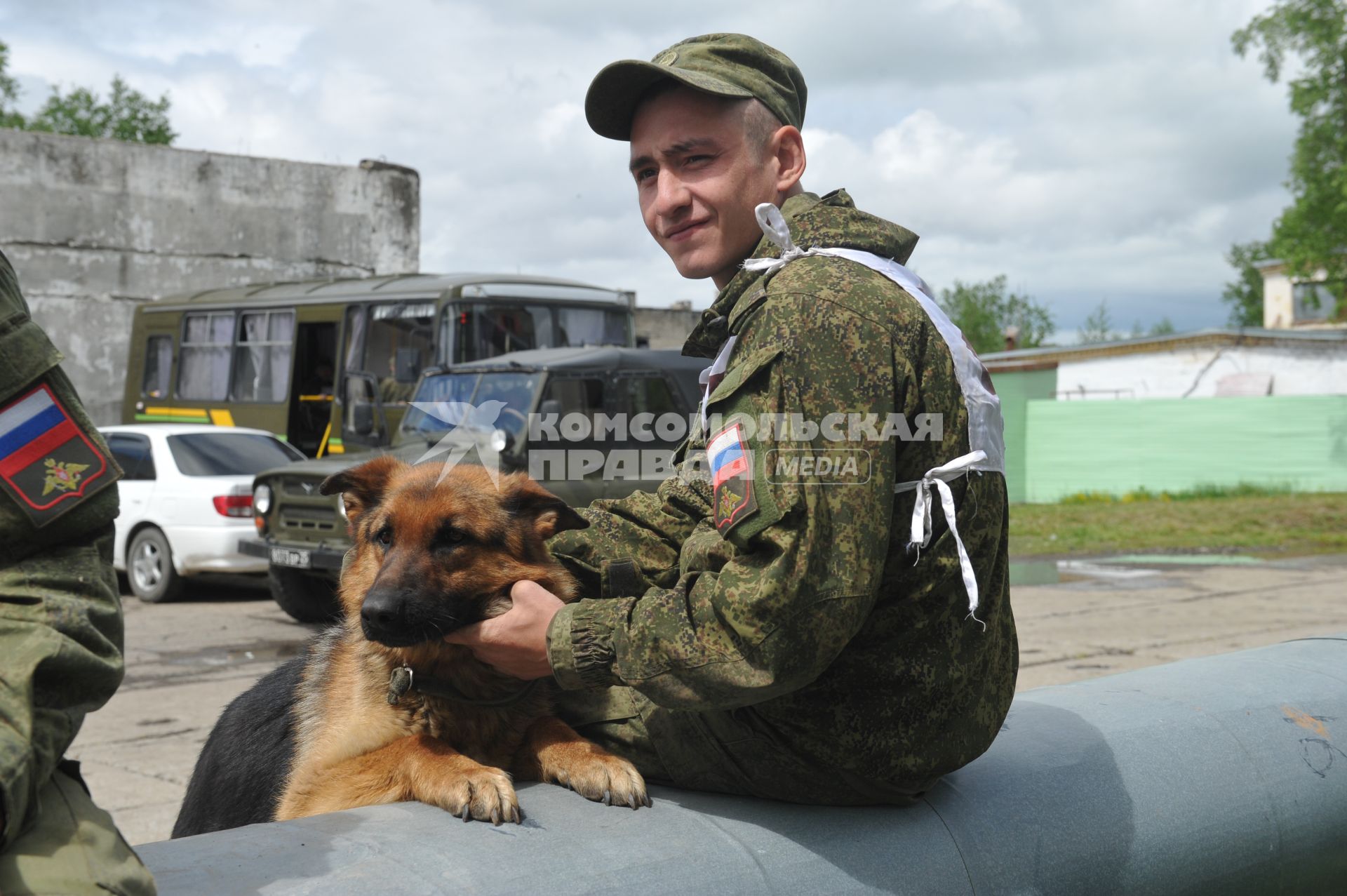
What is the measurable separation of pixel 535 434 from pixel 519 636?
697 cm

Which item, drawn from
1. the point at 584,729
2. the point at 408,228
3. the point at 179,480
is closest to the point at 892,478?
the point at 584,729

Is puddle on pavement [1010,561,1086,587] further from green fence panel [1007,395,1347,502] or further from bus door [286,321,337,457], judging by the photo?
green fence panel [1007,395,1347,502]

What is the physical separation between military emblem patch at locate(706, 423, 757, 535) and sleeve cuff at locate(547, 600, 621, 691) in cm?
29

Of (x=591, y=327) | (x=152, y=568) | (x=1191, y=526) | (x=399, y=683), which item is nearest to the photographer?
(x=399, y=683)

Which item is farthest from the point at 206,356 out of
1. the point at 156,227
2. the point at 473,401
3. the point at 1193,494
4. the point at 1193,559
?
the point at 1193,494

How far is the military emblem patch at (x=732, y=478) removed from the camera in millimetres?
2014

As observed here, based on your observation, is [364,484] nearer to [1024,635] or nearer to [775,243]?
[775,243]

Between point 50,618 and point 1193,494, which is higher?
point 50,618

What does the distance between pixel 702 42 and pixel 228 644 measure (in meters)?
8.05

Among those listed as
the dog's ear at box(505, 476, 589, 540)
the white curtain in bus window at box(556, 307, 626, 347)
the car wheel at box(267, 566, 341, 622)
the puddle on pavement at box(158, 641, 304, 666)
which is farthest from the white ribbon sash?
the white curtain in bus window at box(556, 307, 626, 347)

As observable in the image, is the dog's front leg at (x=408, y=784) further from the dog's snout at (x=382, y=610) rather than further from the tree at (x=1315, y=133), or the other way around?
the tree at (x=1315, y=133)

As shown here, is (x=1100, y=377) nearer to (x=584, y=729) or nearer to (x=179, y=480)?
(x=179, y=480)

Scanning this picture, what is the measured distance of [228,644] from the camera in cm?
920

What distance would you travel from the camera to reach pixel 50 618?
5.25 ft
